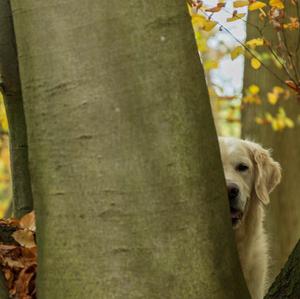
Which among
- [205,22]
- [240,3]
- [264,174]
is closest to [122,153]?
[240,3]

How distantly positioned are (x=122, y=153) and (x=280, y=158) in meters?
4.56

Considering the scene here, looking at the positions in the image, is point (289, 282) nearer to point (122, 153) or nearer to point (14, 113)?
point (122, 153)

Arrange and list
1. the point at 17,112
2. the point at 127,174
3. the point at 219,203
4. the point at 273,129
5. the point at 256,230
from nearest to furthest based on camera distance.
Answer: the point at 127,174 → the point at 219,203 → the point at 17,112 → the point at 256,230 → the point at 273,129

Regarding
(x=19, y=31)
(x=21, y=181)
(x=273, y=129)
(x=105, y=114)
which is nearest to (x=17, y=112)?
(x=21, y=181)

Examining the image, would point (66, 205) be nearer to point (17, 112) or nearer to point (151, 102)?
point (151, 102)

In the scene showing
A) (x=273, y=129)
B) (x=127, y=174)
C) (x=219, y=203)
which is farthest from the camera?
(x=273, y=129)

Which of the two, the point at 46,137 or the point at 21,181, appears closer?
the point at 46,137

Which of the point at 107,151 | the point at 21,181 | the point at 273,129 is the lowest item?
the point at 273,129

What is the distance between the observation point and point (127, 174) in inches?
95.5

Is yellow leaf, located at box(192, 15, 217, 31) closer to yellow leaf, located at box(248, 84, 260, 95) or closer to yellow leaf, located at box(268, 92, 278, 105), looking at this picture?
yellow leaf, located at box(248, 84, 260, 95)

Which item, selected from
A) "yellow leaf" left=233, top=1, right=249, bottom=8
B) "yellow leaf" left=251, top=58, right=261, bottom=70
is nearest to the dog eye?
"yellow leaf" left=251, top=58, right=261, bottom=70

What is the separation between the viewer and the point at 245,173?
17.8 ft

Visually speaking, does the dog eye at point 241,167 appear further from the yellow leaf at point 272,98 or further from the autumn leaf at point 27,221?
the autumn leaf at point 27,221

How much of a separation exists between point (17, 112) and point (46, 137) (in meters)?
1.17
